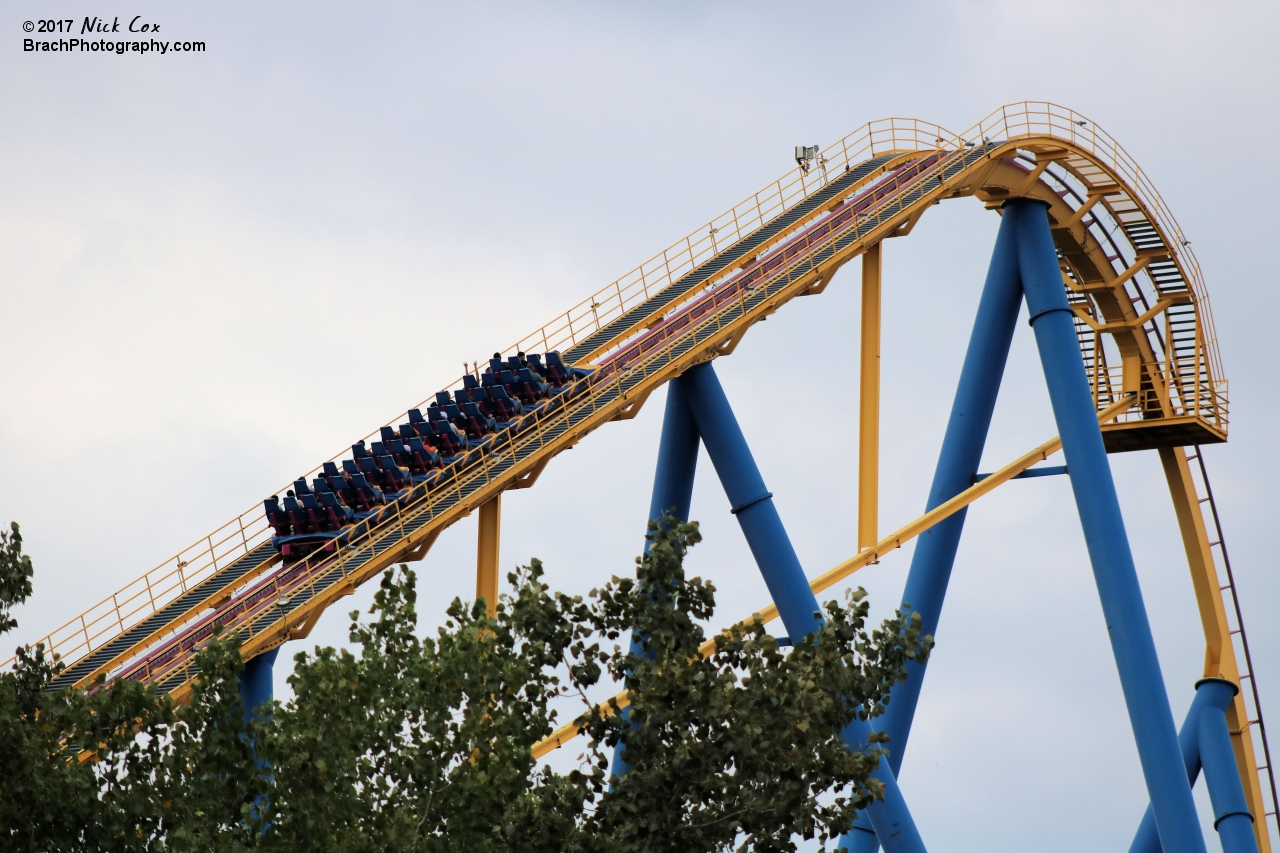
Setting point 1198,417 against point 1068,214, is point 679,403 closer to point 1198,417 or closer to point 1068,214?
point 1068,214

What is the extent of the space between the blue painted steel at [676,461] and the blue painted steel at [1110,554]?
16.9 ft

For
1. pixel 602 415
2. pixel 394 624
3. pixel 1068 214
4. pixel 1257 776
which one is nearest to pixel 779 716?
pixel 394 624

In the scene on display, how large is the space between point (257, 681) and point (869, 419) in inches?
331

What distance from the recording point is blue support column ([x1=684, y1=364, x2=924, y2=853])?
25.6m

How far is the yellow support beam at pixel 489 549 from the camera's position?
23469 millimetres

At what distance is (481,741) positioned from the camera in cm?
1834

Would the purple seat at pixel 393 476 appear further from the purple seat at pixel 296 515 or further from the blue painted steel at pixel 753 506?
the blue painted steel at pixel 753 506

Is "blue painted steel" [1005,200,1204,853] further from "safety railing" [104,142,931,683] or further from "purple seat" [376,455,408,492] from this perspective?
"purple seat" [376,455,408,492]

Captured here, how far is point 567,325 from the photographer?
1081 inches

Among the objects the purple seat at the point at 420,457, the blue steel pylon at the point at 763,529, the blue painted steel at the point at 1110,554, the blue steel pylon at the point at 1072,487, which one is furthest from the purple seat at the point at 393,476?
the blue painted steel at the point at 1110,554

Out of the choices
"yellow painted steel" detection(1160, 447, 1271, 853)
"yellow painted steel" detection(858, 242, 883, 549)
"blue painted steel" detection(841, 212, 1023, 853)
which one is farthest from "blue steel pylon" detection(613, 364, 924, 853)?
"yellow painted steel" detection(1160, 447, 1271, 853)

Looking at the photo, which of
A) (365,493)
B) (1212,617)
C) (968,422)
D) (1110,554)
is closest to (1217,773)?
(1212,617)

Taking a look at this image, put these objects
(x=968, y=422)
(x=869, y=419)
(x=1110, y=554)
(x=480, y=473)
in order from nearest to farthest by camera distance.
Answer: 1. (x=480, y=473)
2. (x=869, y=419)
3. (x=1110, y=554)
4. (x=968, y=422)

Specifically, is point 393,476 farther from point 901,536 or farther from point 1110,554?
point 1110,554
